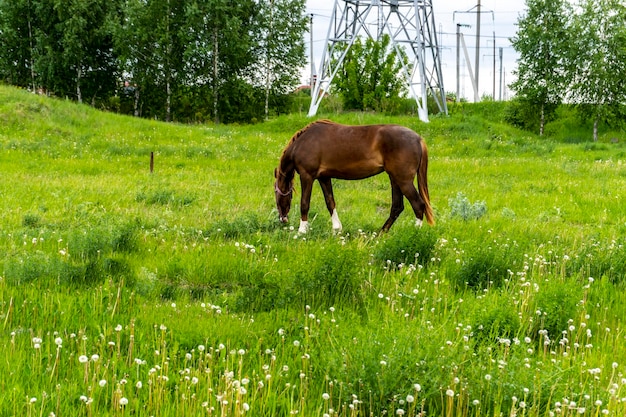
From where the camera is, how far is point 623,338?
4.77m

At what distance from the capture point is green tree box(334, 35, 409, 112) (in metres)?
37.7

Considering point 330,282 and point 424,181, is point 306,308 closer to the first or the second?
point 330,282

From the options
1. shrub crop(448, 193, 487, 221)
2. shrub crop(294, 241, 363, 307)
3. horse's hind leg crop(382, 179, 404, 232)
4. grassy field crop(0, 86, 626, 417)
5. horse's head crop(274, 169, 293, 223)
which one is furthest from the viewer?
shrub crop(448, 193, 487, 221)

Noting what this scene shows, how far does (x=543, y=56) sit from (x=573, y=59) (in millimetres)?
2297

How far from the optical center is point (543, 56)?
127 feet

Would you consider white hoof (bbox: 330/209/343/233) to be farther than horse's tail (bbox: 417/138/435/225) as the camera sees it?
No

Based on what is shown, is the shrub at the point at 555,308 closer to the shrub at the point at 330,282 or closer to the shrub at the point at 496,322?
the shrub at the point at 496,322

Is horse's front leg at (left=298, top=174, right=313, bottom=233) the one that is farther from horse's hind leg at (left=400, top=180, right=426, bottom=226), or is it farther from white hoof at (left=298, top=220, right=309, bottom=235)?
horse's hind leg at (left=400, top=180, right=426, bottom=226)

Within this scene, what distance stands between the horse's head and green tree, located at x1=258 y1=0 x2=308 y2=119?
35.6 meters

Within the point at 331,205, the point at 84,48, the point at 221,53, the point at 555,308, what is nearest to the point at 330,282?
the point at 555,308

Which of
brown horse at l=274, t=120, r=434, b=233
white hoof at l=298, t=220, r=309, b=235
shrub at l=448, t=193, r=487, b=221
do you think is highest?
brown horse at l=274, t=120, r=434, b=233

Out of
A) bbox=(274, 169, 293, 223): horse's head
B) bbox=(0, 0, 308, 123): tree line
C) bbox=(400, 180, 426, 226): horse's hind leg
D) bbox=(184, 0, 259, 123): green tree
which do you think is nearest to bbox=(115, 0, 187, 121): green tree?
bbox=(0, 0, 308, 123): tree line

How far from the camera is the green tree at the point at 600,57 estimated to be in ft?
116

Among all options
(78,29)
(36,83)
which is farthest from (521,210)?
(36,83)
